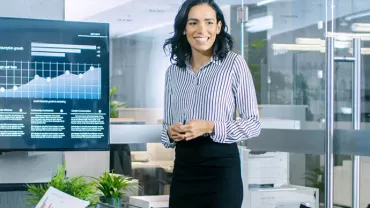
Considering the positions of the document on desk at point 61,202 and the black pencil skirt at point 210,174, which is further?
the black pencil skirt at point 210,174

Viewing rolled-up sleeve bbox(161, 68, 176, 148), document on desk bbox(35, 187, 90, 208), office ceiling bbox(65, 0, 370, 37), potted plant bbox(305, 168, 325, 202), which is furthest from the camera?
office ceiling bbox(65, 0, 370, 37)

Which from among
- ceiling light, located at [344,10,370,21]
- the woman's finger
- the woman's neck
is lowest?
the woman's finger

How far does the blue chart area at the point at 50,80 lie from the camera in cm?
357

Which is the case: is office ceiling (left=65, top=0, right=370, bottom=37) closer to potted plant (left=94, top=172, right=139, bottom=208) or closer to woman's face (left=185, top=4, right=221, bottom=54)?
potted plant (left=94, top=172, right=139, bottom=208)

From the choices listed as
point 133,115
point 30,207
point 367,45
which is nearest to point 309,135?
point 367,45

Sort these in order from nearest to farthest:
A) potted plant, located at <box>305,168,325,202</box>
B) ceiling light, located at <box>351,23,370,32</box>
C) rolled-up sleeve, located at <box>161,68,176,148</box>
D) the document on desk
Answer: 1. the document on desk
2. rolled-up sleeve, located at <box>161,68,176,148</box>
3. ceiling light, located at <box>351,23,370,32</box>
4. potted plant, located at <box>305,168,325,202</box>

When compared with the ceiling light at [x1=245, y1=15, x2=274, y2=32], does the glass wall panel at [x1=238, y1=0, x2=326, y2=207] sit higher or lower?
lower

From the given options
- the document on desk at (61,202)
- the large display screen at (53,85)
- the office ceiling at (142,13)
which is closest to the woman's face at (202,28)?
the document on desk at (61,202)

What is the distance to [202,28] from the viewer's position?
2814 mm

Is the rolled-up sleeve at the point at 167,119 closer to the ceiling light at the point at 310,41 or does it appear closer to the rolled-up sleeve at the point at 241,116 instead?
the rolled-up sleeve at the point at 241,116

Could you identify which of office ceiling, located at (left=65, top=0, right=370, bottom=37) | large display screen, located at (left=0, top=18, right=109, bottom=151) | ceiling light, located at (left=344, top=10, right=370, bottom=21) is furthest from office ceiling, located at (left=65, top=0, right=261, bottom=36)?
ceiling light, located at (left=344, top=10, right=370, bottom=21)

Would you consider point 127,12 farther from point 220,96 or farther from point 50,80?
point 220,96

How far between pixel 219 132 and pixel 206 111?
5.4 inches

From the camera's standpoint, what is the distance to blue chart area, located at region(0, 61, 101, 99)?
11.7 ft
